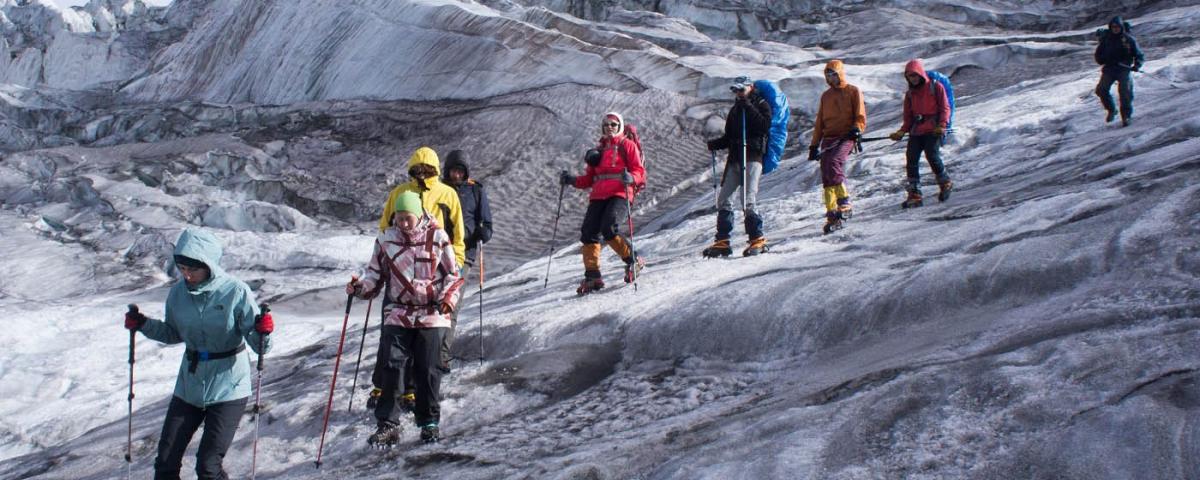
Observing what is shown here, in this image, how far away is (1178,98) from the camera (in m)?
12.2

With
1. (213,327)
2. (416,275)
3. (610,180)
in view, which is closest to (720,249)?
(610,180)

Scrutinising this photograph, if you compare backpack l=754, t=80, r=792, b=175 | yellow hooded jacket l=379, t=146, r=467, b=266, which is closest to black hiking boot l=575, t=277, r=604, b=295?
backpack l=754, t=80, r=792, b=175

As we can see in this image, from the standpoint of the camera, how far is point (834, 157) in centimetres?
879

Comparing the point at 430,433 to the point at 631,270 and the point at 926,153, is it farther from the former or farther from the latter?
the point at 926,153

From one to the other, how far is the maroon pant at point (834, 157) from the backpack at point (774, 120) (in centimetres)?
58

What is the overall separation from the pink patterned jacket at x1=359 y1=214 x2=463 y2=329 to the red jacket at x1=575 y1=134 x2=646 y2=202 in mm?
2606

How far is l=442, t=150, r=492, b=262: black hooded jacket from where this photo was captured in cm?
726

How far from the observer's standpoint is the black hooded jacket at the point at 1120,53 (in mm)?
11633

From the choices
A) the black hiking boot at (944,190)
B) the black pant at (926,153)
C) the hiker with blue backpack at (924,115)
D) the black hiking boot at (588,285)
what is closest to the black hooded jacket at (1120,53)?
the black hiking boot at (944,190)

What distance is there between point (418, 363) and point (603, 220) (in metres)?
2.92

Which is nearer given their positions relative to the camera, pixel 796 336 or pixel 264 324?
pixel 264 324

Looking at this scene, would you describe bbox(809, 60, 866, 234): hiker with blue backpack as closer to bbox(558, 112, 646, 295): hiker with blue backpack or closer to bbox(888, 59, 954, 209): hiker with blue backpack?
bbox(888, 59, 954, 209): hiker with blue backpack

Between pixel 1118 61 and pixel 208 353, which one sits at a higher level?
pixel 1118 61

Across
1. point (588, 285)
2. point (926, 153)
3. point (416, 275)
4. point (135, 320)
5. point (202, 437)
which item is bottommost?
point (588, 285)
